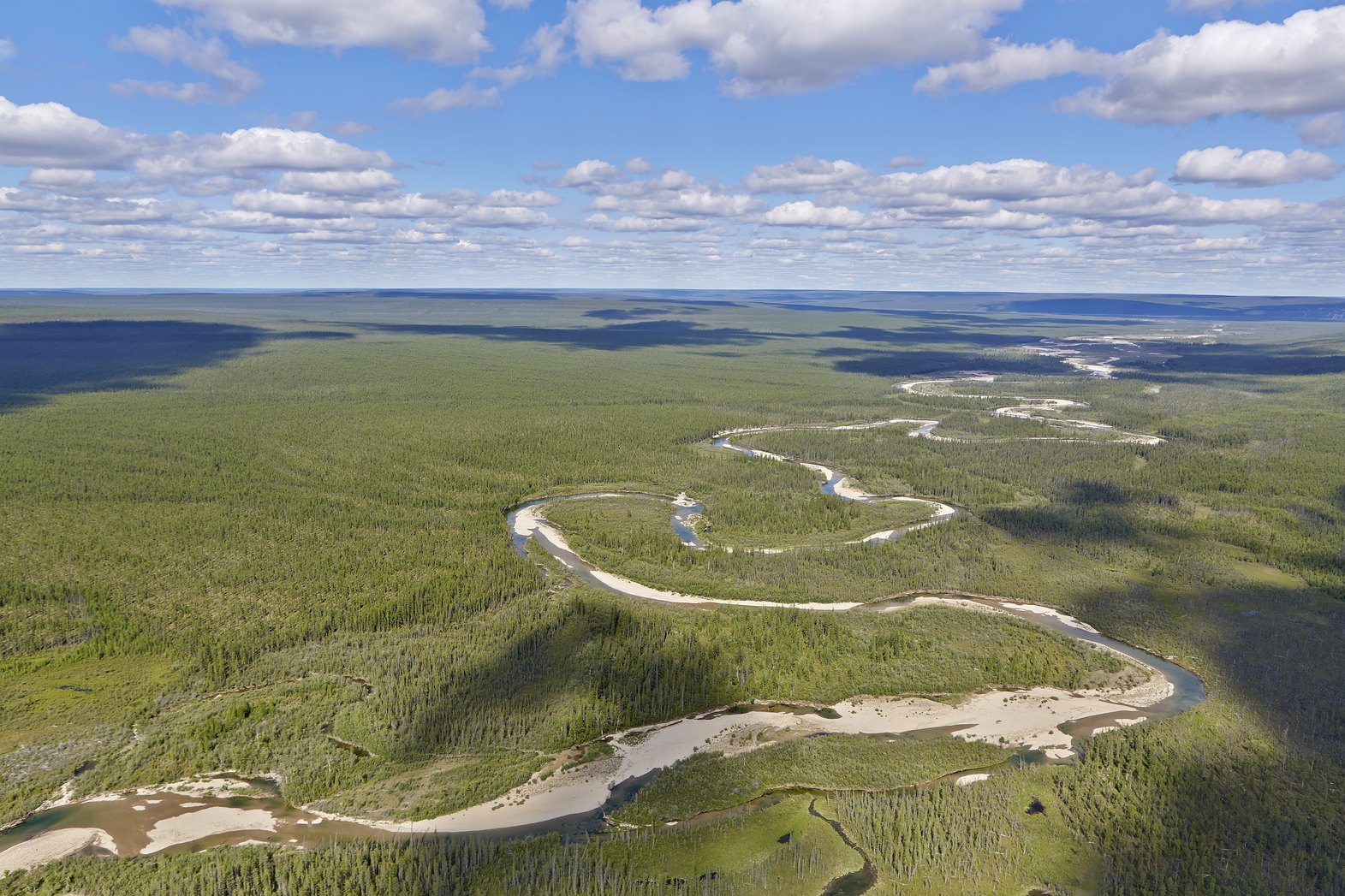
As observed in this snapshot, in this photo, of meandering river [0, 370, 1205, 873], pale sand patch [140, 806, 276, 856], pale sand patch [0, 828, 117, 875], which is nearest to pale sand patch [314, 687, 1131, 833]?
meandering river [0, 370, 1205, 873]

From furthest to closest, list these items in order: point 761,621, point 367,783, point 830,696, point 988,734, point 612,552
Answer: point 612,552 → point 761,621 → point 830,696 → point 988,734 → point 367,783

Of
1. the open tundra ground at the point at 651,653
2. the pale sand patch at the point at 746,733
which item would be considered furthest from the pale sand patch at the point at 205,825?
the pale sand patch at the point at 746,733

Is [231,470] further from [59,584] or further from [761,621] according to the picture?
[761,621]

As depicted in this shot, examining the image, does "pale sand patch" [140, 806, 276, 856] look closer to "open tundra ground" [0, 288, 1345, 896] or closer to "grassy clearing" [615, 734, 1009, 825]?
"open tundra ground" [0, 288, 1345, 896]

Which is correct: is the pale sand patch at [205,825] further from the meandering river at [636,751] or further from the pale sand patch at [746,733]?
the pale sand patch at [746,733]

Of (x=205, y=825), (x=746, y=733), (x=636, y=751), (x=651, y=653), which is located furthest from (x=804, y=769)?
(x=205, y=825)

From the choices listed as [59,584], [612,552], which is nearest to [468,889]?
[612,552]

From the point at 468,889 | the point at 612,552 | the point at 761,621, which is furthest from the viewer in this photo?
the point at 612,552
